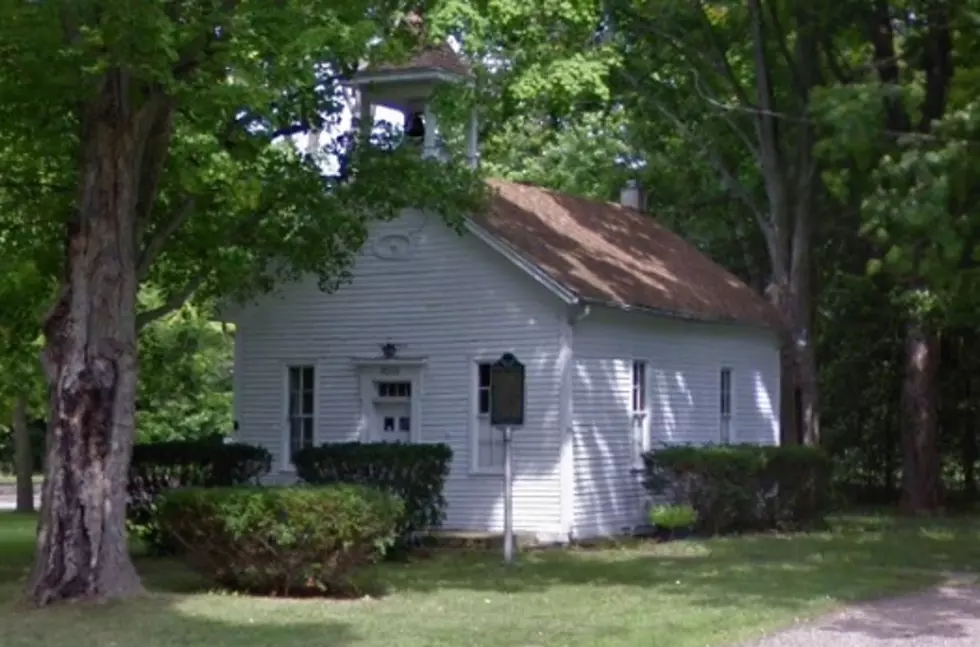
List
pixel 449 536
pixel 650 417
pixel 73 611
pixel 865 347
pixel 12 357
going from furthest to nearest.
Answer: pixel 865 347 < pixel 650 417 < pixel 449 536 < pixel 12 357 < pixel 73 611

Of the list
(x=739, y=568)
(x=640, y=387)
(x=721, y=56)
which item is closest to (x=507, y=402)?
(x=739, y=568)

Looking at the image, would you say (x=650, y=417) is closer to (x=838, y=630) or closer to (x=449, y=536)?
(x=449, y=536)

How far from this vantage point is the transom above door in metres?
25.6

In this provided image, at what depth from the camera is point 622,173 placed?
37.6 m

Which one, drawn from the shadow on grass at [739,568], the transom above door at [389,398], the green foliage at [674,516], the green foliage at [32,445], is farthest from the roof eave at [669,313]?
the green foliage at [32,445]

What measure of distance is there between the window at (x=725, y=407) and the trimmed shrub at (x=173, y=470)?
30.5ft

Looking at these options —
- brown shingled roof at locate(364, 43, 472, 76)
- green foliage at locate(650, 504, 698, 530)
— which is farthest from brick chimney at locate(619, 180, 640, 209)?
brown shingled roof at locate(364, 43, 472, 76)

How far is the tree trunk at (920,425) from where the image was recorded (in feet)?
105

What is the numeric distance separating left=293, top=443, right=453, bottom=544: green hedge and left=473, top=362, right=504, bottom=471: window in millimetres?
2608

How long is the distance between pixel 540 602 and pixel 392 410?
9.81 metres

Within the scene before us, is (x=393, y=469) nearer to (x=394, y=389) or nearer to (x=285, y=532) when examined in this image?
(x=394, y=389)

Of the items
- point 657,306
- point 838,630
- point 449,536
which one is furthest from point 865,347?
point 838,630

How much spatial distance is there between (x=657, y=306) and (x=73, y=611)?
1264cm

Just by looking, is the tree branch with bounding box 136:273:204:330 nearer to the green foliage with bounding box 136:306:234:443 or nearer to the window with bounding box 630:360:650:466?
the window with bounding box 630:360:650:466
